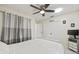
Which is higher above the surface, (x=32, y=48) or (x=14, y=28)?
(x=14, y=28)

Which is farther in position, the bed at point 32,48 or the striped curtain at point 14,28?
the striped curtain at point 14,28

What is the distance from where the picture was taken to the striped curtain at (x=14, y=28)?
2.20m

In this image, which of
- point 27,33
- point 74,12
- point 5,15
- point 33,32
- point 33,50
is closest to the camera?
point 33,50

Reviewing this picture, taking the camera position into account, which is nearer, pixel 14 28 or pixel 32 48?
pixel 32 48

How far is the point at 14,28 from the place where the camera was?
248 cm

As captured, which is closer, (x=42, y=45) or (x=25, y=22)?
(x=42, y=45)

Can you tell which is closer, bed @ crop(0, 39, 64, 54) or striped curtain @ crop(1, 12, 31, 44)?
bed @ crop(0, 39, 64, 54)

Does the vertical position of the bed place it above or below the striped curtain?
below

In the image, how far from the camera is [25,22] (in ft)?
9.16

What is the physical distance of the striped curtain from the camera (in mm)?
2203

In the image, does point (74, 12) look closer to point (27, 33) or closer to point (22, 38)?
point (27, 33)

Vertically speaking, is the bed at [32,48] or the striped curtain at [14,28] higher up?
the striped curtain at [14,28]
